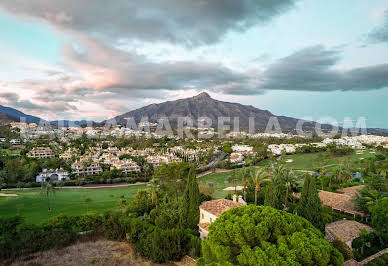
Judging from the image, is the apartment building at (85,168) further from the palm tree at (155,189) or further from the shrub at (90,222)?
the shrub at (90,222)

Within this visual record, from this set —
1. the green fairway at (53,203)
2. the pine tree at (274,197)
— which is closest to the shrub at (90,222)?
the green fairway at (53,203)

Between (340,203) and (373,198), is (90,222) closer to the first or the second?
(340,203)

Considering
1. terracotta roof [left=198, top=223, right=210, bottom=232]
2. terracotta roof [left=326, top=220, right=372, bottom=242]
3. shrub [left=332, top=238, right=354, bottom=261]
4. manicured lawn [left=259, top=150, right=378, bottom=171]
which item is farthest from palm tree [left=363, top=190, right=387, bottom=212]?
manicured lawn [left=259, top=150, right=378, bottom=171]

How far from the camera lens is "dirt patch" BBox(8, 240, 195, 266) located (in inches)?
624

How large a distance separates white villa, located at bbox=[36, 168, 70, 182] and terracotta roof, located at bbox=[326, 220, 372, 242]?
47.8 meters

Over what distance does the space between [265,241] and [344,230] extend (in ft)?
44.6

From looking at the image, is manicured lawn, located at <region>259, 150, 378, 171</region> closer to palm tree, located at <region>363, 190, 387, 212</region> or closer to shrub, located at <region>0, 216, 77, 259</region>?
palm tree, located at <region>363, 190, 387, 212</region>

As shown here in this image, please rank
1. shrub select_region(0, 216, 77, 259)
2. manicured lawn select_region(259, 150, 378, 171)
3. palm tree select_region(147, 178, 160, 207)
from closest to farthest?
shrub select_region(0, 216, 77, 259)
palm tree select_region(147, 178, 160, 207)
manicured lawn select_region(259, 150, 378, 171)

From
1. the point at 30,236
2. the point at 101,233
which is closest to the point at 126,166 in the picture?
the point at 101,233

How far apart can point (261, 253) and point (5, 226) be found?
19.2 m

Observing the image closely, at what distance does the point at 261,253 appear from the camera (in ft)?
28.8

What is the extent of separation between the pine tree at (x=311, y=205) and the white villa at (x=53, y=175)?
151ft

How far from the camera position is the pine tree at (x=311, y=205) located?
60.2ft

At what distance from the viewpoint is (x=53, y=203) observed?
32.7 metres
